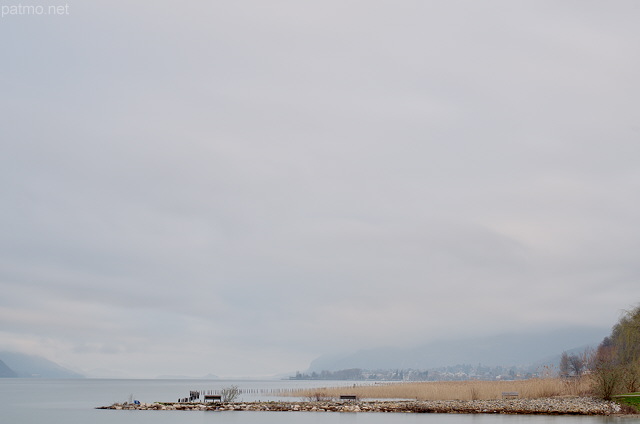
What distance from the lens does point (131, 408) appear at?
61344 millimetres

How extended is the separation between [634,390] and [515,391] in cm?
989

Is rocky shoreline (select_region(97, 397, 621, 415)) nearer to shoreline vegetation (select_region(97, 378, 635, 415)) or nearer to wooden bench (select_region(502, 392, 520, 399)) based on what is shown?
shoreline vegetation (select_region(97, 378, 635, 415))

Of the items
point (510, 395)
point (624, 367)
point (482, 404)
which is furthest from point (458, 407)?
point (624, 367)

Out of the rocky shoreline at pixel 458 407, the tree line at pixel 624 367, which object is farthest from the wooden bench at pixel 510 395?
the tree line at pixel 624 367

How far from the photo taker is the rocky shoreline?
47844 millimetres

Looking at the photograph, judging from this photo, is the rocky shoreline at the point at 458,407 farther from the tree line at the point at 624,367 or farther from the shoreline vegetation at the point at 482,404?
the tree line at the point at 624,367

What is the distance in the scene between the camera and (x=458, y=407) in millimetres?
52594

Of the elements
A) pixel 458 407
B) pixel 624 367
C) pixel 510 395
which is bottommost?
pixel 458 407

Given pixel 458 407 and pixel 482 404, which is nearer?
pixel 458 407

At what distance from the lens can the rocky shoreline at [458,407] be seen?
47844mm

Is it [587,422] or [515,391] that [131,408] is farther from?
[587,422]

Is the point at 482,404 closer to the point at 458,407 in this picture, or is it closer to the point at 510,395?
the point at 458,407

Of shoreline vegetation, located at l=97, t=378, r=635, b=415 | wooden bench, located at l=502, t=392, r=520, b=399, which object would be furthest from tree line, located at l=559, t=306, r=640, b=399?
wooden bench, located at l=502, t=392, r=520, b=399

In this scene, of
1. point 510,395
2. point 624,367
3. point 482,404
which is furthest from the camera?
point 510,395
